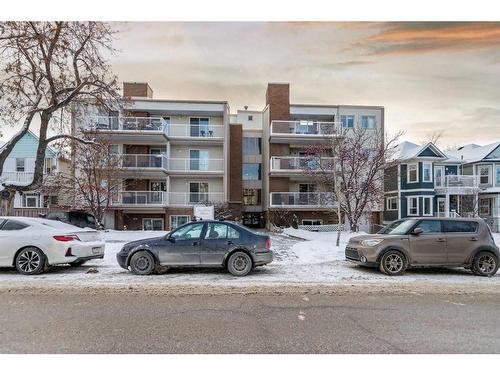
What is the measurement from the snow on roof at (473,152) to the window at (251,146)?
62.3 ft

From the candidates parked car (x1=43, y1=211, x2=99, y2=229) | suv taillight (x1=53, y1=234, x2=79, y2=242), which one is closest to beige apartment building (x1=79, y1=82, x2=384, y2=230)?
parked car (x1=43, y1=211, x2=99, y2=229)

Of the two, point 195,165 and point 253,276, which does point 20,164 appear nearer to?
point 195,165

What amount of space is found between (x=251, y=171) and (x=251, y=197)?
231 cm

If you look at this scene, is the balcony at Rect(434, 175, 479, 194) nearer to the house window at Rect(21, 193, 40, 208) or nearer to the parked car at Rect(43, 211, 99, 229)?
the parked car at Rect(43, 211, 99, 229)

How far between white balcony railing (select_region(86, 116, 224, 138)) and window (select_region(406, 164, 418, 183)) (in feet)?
54.0

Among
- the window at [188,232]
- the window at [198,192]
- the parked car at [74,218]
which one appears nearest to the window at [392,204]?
the window at [198,192]

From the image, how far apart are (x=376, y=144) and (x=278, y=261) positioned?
14.1 m

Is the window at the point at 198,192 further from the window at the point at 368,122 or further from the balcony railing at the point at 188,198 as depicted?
the window at the point at 368,122

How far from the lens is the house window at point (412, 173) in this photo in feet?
98.4

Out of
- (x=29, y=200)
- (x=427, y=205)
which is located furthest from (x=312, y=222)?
(x=29, y=200)

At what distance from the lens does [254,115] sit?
118 feet

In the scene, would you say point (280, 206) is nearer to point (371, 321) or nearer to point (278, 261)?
point (278, 261)

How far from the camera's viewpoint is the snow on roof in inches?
1257

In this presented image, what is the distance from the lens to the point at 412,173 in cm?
3033
